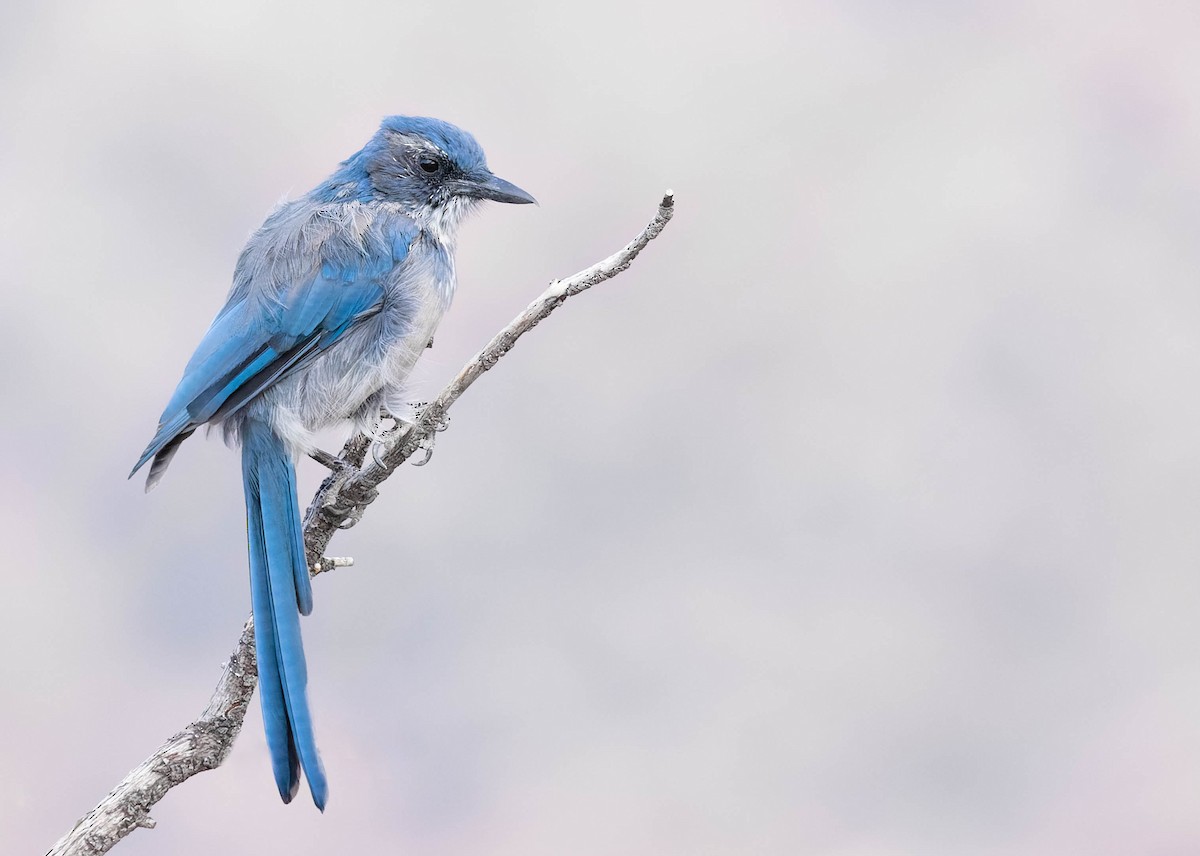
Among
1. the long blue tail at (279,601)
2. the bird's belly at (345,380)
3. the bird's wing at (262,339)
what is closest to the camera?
the long blue tail at (279,601)

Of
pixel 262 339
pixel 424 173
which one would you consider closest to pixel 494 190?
pixel 424 173

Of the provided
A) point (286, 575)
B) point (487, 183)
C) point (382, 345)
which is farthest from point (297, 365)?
point (487, 183)

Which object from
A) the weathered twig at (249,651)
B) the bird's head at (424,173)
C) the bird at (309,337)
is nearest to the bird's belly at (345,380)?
the bird at (309,337)

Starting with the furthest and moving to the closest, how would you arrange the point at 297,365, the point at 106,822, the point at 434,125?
the point at 434,125
the point at 297,365
the point at 106,822

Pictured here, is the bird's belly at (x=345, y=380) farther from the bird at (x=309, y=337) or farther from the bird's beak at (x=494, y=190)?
the bird's beak at (x=494, y=190)

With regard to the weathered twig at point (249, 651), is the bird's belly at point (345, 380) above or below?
above

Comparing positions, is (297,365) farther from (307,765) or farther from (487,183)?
(307,765)
